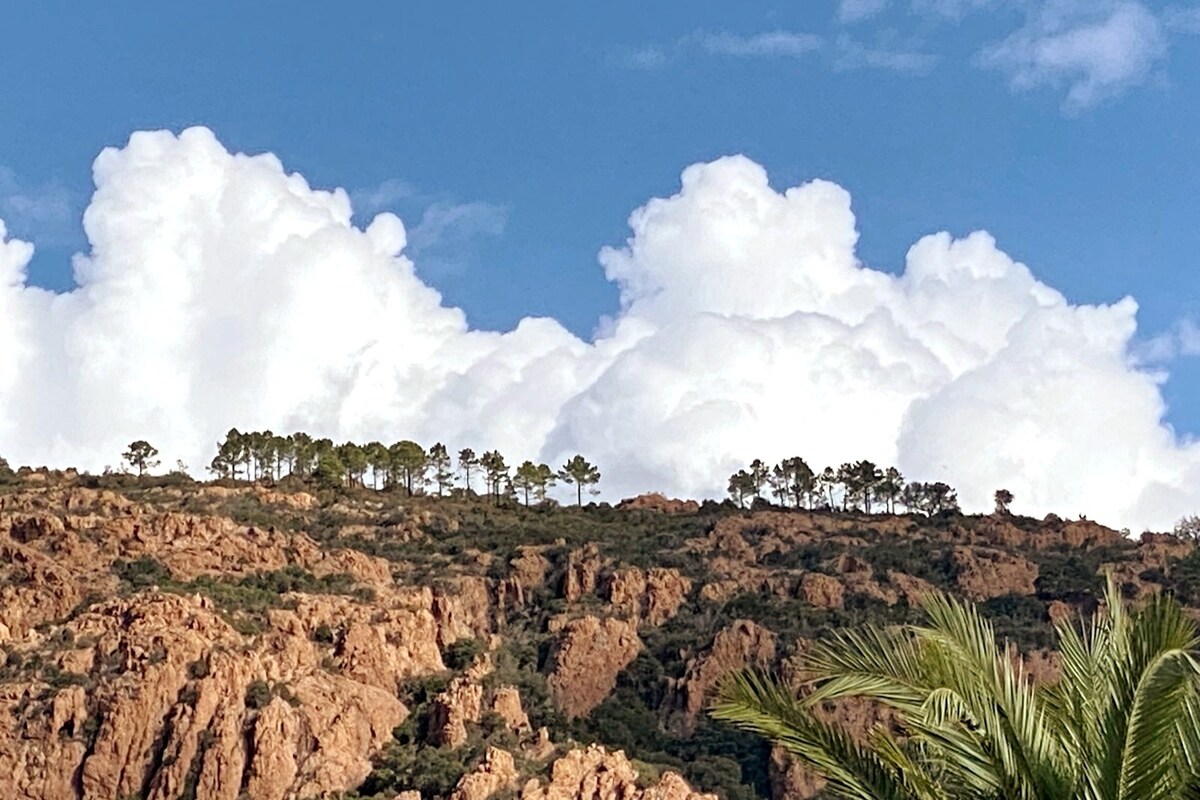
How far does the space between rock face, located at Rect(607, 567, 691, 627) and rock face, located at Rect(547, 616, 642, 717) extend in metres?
2.95

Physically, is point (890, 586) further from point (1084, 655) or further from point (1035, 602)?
point (1084, 655)

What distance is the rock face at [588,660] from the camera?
76.3m

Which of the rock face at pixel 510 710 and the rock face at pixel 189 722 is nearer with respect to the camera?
the rock face at pixel 189 722

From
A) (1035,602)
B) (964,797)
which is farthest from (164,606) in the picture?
(964,797)

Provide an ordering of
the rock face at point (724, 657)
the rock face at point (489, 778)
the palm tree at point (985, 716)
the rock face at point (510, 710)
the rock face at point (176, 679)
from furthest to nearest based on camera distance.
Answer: the rock face at point (724, 657)
the rock face at point (510, 710)
the rock face at point (176, 679)
the rock face at point (489, 778)
the palm tree at point (985, 716)

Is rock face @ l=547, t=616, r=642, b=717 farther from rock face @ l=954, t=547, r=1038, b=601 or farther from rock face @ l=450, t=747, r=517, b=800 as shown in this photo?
rock face @ l=954, t=547, r=1038, b=601

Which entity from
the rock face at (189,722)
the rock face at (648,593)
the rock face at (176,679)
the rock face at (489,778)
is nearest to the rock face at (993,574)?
the rock face at (648,593)

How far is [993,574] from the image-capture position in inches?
3440

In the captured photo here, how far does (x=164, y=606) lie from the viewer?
6184 cm

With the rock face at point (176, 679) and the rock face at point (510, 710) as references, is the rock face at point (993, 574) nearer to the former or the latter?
the rock face at point (510, 710)

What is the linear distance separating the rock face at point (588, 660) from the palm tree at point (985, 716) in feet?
213

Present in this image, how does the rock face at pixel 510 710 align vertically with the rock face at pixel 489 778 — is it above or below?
above

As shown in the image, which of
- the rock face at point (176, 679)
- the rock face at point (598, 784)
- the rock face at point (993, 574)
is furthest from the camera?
the rock face at point (993, 574)

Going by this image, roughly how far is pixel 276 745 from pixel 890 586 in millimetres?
41161
